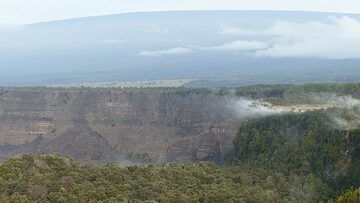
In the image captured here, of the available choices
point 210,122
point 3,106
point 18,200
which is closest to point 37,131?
point 3,106

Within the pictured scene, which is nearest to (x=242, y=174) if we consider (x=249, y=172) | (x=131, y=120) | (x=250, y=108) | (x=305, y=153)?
(x=249, y=172)

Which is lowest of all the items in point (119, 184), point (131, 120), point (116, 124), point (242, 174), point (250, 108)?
point (242, 174)

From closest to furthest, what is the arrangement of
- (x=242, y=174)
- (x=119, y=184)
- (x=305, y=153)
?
(x=119, y=184) → (x=242, y=174) → (x=305, y=153)

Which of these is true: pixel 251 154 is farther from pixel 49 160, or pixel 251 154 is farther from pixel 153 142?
pixel 49 160

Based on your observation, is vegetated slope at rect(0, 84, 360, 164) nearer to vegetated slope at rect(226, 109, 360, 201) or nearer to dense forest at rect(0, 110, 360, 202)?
dense forest at rect(0, 110, 360, 202)

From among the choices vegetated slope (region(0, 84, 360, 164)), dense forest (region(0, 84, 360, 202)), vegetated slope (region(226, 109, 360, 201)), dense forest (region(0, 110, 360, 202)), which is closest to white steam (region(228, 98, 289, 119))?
vegetated slope (region(0, 84, 360, 164))

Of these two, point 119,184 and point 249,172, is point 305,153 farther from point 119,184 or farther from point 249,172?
point 119,184
